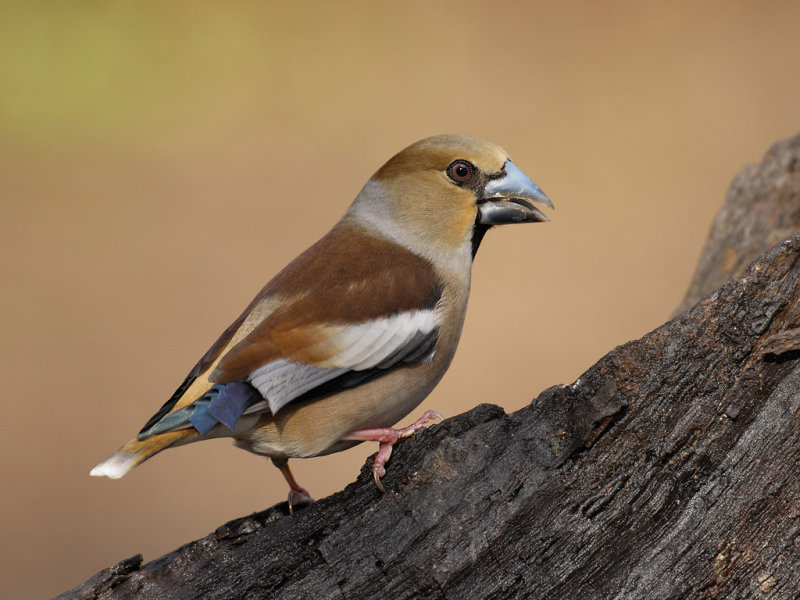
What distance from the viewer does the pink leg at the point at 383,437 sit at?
92.0 inches

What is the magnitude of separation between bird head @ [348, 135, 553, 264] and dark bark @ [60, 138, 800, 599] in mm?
997

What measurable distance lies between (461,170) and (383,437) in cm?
111

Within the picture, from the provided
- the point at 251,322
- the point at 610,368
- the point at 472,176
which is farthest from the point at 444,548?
the point at 472,176

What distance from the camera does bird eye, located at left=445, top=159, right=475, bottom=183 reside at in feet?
10.3

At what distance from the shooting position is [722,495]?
207 cm

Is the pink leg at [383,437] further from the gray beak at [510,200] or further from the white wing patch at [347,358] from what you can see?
the gray beak at [510,200]

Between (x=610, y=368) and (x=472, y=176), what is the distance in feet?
3.88

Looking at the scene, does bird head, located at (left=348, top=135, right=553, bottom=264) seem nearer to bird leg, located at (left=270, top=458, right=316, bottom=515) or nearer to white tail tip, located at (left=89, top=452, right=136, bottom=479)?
bird leg, located at (left=270, top=458, right=316, bottom=515)

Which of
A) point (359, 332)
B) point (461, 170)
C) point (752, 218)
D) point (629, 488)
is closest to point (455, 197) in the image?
point (461, 170)

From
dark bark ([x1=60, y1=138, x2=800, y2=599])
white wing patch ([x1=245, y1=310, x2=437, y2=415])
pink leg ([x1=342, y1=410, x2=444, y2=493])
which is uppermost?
white wing patch ([x1=245, y1=310, x2=437, y2=415])

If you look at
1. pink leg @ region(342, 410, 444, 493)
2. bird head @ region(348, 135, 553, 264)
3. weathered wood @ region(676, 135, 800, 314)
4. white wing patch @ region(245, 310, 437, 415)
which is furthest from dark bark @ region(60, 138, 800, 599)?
weathered wood @ region(676, 135, 800, 314)

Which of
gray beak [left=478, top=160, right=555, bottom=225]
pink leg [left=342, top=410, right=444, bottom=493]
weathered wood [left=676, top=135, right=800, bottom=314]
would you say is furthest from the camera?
weathered wood [left=676, top=135, right=800, bottom=314]

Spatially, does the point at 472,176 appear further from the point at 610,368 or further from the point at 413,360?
the point at 610,368

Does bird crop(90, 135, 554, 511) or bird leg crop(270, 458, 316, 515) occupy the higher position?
bird crop(90, 135, 554, 511)
